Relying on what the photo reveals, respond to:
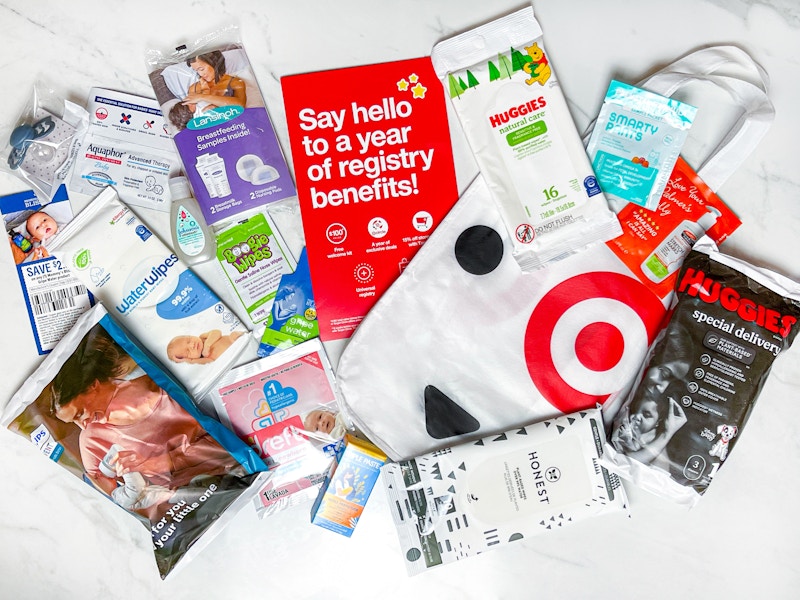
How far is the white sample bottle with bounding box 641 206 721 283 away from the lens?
29.1 inches

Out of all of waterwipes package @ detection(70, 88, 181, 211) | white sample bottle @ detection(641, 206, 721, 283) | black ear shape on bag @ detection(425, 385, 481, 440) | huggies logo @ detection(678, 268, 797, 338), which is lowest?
black ear shape on bag @ detection(425, 385, 481, 440)

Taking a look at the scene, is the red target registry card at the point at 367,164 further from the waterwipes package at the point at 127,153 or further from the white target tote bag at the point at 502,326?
the waterwipes package at the point at 127,153

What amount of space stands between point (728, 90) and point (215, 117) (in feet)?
2.34

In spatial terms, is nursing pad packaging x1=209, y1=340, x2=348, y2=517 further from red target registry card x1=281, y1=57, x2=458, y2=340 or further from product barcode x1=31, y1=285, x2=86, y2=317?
product barcode x1=31, y1=285, x2=86, y2=317

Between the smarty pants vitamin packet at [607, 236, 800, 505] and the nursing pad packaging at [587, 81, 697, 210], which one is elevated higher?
the nursing pad packaging at [587, 81, 697, 210]

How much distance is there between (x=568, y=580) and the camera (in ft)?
2.66

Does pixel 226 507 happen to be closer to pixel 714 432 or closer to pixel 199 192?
pixel 199 192

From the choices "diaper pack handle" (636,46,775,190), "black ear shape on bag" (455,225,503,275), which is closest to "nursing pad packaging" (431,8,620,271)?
"black ear shape on bag" (455,225,503,275)

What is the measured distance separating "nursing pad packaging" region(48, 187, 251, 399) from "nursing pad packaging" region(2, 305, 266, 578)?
3cm

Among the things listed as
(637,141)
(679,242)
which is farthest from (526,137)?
(679,242)

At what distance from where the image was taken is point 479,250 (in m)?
0.75

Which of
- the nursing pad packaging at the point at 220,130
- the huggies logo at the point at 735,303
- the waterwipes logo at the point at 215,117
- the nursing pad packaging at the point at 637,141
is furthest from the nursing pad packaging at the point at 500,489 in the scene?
the waterwipes logo at the point at 215,117

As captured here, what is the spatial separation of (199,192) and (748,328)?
758mm

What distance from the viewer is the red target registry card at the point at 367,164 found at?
77cm
